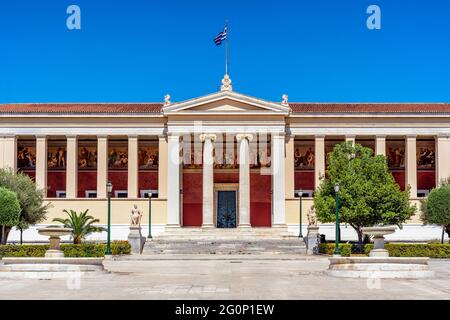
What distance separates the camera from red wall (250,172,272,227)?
206 ft

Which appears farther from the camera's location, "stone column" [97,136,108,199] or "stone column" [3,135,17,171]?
"stone column" [97,136,108,199]

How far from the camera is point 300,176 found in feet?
209

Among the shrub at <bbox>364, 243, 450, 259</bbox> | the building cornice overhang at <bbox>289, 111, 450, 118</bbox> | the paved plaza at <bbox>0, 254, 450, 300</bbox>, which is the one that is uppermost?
the building cornice overhang at <bbox>289, 111, 450, 118</bbox>

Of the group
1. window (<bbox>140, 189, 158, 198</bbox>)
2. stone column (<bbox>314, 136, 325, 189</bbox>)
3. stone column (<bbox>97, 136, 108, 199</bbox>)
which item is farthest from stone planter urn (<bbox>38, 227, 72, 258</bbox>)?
stone column (<bbox>314, 136, 325, 189</bbox>)

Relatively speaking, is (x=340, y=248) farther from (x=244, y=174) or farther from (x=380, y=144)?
(x=380, y=144)

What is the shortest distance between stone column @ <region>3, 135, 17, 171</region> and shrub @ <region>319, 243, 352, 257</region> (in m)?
26.4

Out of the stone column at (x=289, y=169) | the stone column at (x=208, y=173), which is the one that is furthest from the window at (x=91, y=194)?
the stone column at (x=289, y=169)

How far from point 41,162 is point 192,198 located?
11919 millimetres

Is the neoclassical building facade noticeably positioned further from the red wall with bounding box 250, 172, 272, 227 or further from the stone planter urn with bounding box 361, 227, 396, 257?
the stone planter urn with bounding box 361, 227, 396, 257

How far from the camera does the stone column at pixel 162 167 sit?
62.1m

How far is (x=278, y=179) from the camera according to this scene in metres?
61.0

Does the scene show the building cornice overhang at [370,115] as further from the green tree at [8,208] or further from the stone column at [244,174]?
the green tree at [8,208]

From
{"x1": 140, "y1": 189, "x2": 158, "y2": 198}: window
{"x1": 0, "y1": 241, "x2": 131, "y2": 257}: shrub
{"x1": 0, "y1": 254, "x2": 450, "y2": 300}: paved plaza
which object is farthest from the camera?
{"x1": 140, "y1": 189, "x2": 158, "y2": 198}: window

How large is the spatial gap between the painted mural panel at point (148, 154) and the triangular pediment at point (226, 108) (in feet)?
13.9
